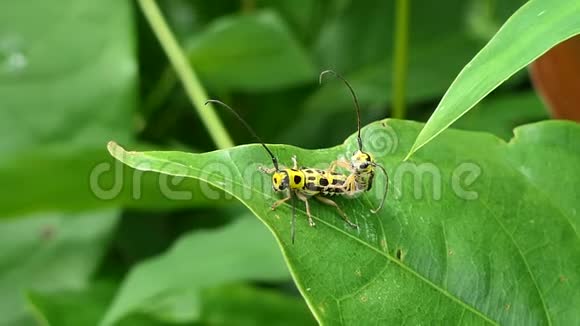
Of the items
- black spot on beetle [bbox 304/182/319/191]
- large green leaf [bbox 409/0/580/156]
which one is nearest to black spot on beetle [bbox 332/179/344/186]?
black spot on beetle [bbox 304/182/319/191]

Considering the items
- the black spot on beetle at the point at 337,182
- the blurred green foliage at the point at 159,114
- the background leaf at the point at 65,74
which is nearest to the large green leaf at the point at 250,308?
the blurred green foliage at the point at 159,114

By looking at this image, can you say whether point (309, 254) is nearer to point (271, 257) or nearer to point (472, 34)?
point (271, 257)

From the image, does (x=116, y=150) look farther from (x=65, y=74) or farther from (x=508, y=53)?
(x=65, y=74)

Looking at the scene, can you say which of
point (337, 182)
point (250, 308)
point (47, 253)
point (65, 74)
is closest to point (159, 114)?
point (65, 74)

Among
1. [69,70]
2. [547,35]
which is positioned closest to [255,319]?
[69,70]

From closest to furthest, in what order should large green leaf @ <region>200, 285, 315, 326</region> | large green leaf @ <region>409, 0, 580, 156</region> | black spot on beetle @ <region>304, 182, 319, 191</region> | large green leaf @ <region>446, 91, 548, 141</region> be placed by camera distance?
1. large green leaf @ <region>409, 0, 580, 156</region>
2. black spot on beetle @ <region>304, 182, 319, 191</region>
3. large green leaf @ <region>200, 285, 315, 326</region>
4. large green leaf @ <region>446, 91, 548, 141</region>

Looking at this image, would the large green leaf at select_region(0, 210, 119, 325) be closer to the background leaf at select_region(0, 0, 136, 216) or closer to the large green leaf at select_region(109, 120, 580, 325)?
the background leaf at select_region(0, 0, 136, 216)
